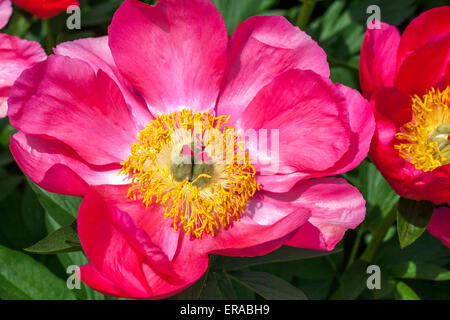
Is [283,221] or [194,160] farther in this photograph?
[194,160]

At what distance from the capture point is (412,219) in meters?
0.96

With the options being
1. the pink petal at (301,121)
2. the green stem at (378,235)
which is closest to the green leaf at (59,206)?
the pink petal at (301,121)

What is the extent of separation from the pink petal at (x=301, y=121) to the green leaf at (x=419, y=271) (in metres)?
0.40

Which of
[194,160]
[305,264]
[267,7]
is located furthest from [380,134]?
[267,7]

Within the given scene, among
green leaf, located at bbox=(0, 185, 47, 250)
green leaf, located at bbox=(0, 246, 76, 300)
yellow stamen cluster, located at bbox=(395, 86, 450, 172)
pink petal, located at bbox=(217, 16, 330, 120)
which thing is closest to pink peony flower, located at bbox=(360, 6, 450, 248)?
yellow stamen cluster, located at bbox=(395, 86, 450, 172)

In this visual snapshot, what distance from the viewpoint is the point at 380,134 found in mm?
936

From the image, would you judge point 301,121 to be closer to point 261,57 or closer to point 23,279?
point 261,57

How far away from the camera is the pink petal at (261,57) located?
0.94m

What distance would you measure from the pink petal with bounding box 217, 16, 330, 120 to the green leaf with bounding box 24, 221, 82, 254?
38cm

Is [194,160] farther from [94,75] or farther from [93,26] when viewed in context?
[93,26]

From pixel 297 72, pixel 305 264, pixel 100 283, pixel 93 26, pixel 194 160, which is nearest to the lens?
pixel 100 283

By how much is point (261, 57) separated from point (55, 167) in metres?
0.42

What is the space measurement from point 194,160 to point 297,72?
271 millimetres

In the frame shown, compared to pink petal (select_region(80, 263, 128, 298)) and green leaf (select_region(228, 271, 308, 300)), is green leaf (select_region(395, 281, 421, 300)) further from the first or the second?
pink petal (select_region(80, 263, 128, 298))
